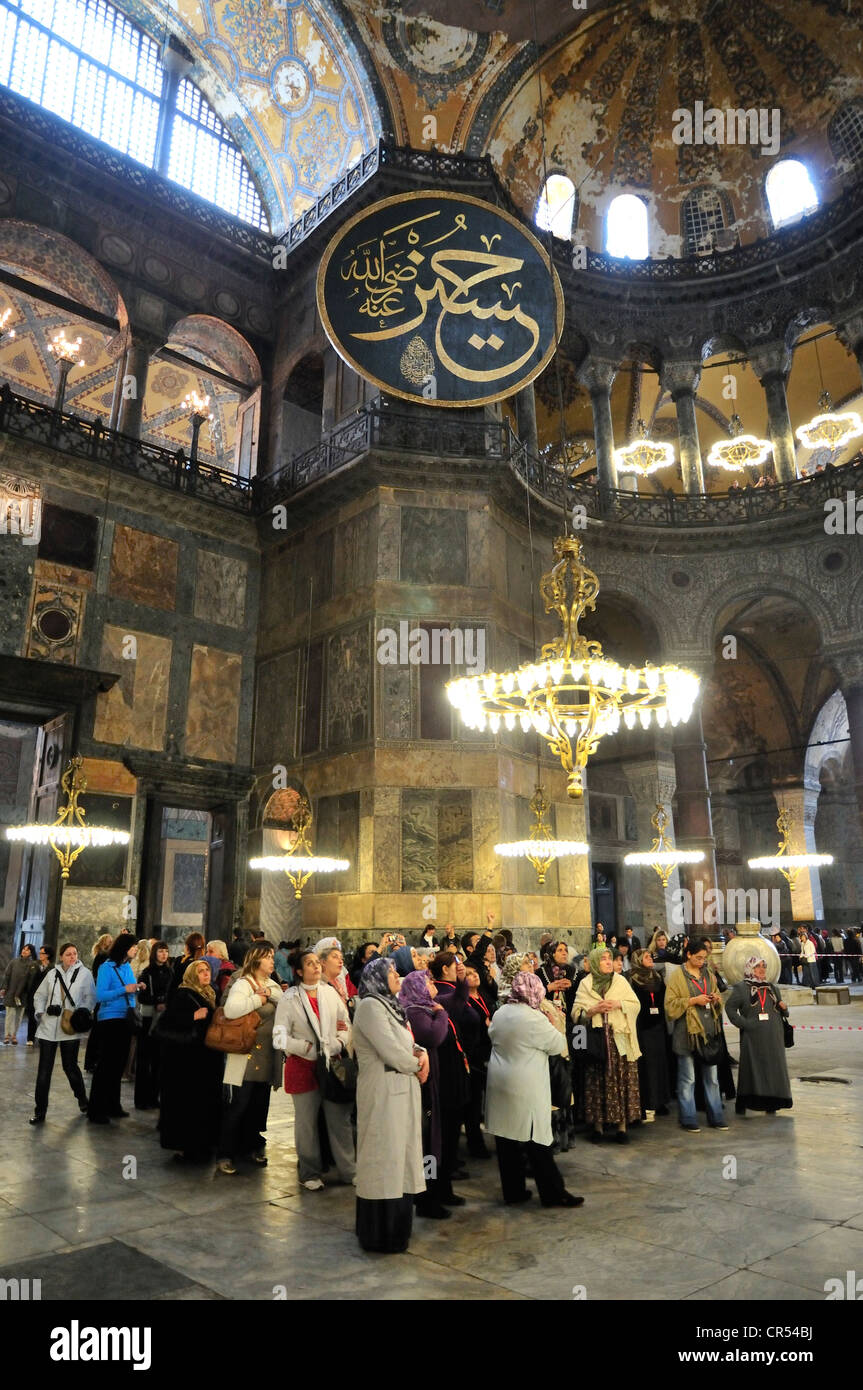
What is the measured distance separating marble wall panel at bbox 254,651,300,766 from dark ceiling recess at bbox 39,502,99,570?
3.17m

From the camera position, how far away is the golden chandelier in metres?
8.05

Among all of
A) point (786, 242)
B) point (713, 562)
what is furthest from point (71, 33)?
point (713, 562)

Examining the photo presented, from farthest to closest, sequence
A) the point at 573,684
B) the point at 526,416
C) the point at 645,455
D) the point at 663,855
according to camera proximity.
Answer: the point at 645,455 → the point at 526,416 → the point at 663,855 → the point at 573,684

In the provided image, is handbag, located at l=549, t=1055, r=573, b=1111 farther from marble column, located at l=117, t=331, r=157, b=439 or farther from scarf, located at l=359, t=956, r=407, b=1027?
marble column, located at l=117, t=331, r=157, b=439

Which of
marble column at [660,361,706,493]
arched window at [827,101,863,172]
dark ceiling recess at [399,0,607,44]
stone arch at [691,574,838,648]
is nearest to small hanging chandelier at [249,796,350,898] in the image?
stone arch at [691,574,838,648]

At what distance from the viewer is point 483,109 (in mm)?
14750

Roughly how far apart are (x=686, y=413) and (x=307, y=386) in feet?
23.5

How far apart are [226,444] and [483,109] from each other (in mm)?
8707

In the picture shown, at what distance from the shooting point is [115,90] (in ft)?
49.0

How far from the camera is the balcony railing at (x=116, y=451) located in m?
12.5

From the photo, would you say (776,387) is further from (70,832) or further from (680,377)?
(70,832)

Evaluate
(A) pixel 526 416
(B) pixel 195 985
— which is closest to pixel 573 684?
(B) pixel 195 985

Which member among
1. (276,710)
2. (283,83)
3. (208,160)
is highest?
(283,83)

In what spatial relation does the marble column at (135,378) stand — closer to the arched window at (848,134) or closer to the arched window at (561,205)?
the arched window at (561,205)
